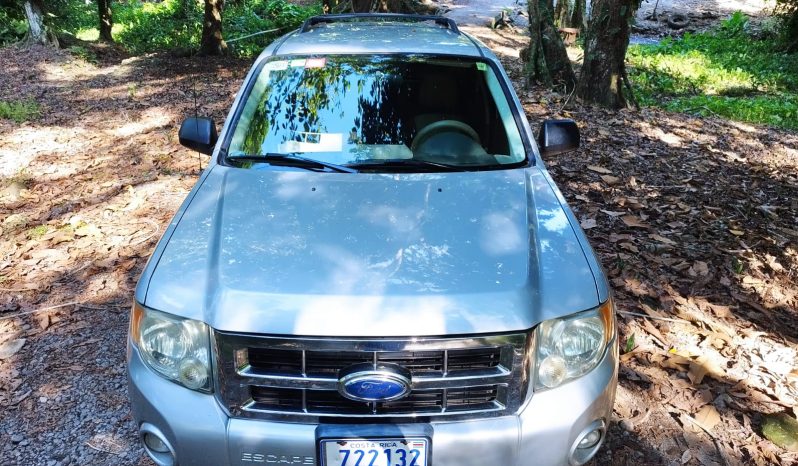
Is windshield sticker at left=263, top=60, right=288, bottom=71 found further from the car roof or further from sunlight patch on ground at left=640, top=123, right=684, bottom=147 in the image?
sunlight patch on ground at left=640, top=123, right=684, bottom=147

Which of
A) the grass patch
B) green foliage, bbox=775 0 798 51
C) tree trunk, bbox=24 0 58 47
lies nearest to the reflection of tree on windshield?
the grass patch

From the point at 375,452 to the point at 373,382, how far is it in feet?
0.77

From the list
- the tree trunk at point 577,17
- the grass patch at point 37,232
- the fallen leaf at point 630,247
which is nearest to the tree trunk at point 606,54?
the fallen leaf at point 630,247

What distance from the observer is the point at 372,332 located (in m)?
1.79

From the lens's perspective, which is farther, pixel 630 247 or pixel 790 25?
pixel 790 25

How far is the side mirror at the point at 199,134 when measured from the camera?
9.95 ft

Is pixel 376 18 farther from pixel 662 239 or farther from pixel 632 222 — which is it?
pixel 662 239

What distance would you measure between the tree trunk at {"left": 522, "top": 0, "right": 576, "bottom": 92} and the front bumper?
8.03m

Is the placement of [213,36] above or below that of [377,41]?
below

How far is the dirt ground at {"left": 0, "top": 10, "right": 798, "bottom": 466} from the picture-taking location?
282 cm

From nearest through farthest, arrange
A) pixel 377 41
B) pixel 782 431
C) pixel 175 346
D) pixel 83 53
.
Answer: pixel 175 346 < pixel 782 431 < pixel 377 41 < pixel 83 53

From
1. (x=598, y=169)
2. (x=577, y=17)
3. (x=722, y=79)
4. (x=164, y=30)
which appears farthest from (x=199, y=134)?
(x=577, y=17)

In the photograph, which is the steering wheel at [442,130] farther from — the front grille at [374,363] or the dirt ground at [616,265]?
the dirt ground at [616,265]

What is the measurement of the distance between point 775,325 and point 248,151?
130 inches
